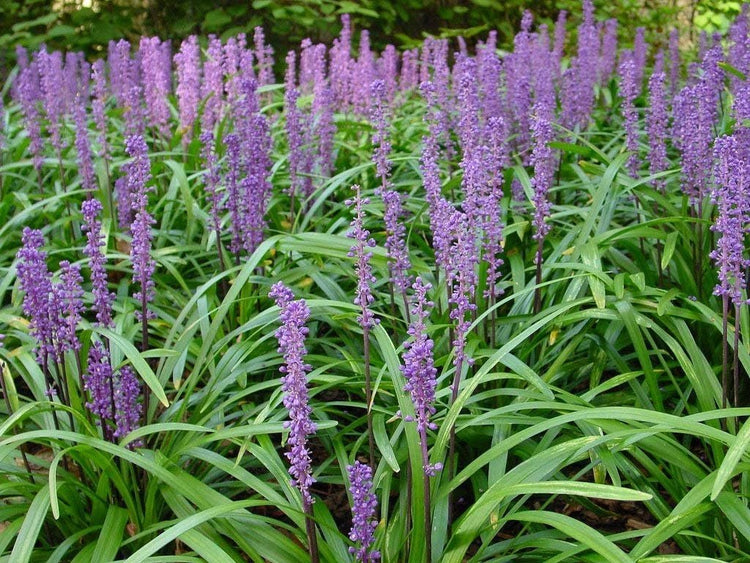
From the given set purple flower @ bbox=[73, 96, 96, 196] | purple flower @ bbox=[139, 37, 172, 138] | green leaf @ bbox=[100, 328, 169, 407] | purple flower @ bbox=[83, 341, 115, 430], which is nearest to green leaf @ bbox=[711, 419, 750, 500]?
green leaf @ bbox=[100, 328, 169, 407]

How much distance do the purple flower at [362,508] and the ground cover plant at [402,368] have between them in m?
0.01

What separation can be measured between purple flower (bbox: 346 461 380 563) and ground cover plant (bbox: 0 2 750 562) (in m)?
0.01

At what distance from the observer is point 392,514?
11.5ft

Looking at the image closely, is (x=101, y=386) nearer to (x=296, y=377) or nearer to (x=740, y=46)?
(x=296, y=377)

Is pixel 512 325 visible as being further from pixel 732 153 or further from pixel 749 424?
pixel 749 424

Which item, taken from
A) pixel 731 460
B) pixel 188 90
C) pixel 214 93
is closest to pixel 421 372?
pixel 731 460

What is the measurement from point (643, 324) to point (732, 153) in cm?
85

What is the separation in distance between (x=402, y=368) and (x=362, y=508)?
460 mm

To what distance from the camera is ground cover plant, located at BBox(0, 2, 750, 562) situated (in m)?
2.91

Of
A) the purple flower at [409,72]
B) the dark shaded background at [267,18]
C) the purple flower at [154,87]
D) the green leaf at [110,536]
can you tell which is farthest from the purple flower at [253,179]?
the dark shaded background at [267,18]

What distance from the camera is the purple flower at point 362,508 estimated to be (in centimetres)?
267

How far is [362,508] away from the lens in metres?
2.70

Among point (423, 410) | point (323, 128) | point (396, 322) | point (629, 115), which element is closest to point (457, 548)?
point (423, 410)

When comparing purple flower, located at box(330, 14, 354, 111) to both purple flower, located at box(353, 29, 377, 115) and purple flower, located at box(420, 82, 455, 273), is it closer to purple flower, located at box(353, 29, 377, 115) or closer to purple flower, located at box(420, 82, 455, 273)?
purple flower, located at box(353, 29, 377, 115)
